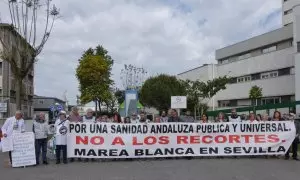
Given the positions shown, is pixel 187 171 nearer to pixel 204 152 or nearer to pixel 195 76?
pixel 204 152

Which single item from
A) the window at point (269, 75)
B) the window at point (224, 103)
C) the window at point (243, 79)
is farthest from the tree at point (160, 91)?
the window at point (269, 75)

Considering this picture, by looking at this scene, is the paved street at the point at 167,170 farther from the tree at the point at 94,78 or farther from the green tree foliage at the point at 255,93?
the green tree foliage at the point at 255,93

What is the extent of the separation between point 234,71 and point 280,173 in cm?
6786

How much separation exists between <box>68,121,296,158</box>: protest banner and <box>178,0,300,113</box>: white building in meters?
33.5

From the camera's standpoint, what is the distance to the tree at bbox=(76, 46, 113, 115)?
5400cm

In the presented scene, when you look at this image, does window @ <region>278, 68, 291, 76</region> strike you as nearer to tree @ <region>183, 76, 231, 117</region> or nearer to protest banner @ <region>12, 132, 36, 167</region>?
tree @ <region>183, 76, 231, 117</region>

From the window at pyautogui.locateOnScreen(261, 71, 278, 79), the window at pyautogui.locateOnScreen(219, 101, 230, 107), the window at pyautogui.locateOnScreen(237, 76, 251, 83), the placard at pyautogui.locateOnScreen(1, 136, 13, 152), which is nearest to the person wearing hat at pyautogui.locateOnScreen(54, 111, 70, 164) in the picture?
the placard at pyautogui.locateOnScreen(1, 136, 13, 152)

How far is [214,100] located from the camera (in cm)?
8706

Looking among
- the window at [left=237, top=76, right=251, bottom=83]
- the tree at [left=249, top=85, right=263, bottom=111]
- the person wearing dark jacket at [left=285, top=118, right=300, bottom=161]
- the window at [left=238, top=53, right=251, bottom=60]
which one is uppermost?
the window at [left=238, top=53, right=251, bottom=60]

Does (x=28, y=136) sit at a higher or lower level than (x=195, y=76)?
lower

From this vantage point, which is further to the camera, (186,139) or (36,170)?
(186,139)

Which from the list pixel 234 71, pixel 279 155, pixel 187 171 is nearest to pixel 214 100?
pixel 234 71

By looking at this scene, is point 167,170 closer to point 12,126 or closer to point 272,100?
point 12,126

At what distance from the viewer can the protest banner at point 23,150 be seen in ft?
53.5
